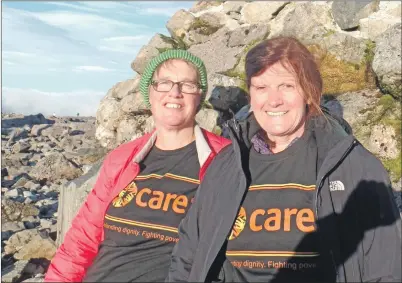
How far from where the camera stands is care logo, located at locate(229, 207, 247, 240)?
13.5 feet

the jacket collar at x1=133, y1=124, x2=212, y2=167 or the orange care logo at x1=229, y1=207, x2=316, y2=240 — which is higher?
the jacket collar at x1=133, y1=124, x2=212, y2=167

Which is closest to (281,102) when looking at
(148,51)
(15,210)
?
(15,210)

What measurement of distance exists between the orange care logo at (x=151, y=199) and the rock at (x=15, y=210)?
981cm

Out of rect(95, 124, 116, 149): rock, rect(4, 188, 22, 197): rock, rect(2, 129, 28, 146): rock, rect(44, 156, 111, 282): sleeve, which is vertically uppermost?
rect(44, 156, 111, 282): sleeve

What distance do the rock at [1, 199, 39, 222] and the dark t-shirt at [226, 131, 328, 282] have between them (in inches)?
443

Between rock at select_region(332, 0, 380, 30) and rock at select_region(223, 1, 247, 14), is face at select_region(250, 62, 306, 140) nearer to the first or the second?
rock at select_region(332, 0, 380, 30)

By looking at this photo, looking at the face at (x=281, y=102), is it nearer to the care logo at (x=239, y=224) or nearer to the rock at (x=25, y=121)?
the care logo at (x=239, y=224)

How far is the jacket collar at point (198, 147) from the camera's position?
5.01 meters

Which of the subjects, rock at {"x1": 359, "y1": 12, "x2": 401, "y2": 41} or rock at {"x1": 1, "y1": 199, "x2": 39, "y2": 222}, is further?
rock at {"x1": 1, "y1": 199, "x2": 39, "y2": 222}

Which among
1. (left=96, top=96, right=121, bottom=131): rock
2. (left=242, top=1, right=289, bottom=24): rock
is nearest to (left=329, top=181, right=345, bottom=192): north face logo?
(left=242, top=1, right=289, bottom=24): rock

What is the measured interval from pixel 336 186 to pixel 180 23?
14733mm

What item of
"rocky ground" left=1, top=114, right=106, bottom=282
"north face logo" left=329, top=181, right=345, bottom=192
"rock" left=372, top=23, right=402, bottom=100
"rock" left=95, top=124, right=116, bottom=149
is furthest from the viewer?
"rock" left=95, top=124, right=116, bottom=149

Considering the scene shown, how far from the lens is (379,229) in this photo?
3.51 m

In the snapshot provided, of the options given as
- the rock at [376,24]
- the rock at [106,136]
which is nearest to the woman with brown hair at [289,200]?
the rock at [376,24]
